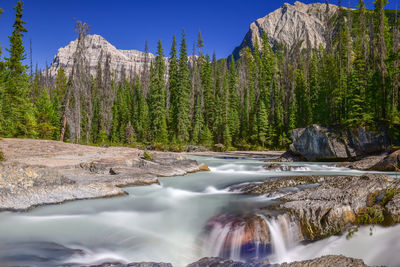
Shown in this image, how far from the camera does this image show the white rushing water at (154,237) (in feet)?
16.6

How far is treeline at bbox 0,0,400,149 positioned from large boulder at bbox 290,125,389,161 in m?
1.10

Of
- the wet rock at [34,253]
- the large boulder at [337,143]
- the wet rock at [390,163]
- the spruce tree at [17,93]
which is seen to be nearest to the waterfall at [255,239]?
the wet rock at [34,253]

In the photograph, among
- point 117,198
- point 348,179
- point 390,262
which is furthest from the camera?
point 117,198

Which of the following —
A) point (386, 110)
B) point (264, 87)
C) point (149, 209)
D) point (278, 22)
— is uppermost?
point (278, 22)

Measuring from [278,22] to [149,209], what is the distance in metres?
157

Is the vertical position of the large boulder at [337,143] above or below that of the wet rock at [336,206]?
above

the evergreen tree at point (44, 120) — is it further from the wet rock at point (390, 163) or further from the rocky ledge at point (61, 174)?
the wet rock at point (390, 163)

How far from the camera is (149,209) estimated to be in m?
8.58

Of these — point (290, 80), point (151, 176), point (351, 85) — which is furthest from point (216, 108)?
point (151, 176)

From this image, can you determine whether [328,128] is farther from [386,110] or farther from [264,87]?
[264,87]

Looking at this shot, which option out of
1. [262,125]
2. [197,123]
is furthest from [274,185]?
[197,123]

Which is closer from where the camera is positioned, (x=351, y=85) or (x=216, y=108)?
(x=351, y=85)

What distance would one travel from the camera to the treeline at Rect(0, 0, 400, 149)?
23.9 m

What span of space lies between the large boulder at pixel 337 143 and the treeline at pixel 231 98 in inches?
43.2
